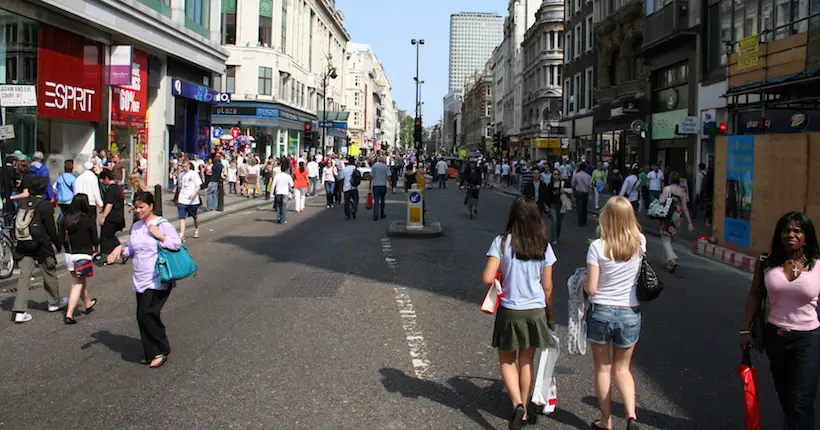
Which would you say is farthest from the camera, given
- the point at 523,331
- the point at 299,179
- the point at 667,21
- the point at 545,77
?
the point at 545,77

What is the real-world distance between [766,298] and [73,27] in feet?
70.0

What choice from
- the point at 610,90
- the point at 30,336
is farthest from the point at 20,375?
the point at 610,90

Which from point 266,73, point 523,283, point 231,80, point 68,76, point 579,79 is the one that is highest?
point 266,73

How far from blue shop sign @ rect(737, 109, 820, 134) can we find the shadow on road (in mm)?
15910

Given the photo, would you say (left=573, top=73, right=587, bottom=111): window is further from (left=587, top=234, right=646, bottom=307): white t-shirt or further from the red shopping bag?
the red shopping bag

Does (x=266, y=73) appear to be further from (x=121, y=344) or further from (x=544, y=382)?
(x=544, y=382)

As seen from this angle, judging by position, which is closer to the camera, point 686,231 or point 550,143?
point 686,231

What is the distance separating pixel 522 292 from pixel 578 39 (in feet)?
154

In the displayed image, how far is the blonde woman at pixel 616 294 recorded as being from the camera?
471 cm

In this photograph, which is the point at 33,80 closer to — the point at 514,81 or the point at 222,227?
the point at 222,227

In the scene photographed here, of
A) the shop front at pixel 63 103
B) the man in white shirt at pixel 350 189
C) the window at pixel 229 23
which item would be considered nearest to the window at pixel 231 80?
the window at pixel 229 23

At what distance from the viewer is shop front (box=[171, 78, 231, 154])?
3184cm

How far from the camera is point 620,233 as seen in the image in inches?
186

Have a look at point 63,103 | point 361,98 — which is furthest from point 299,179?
point 361,98
